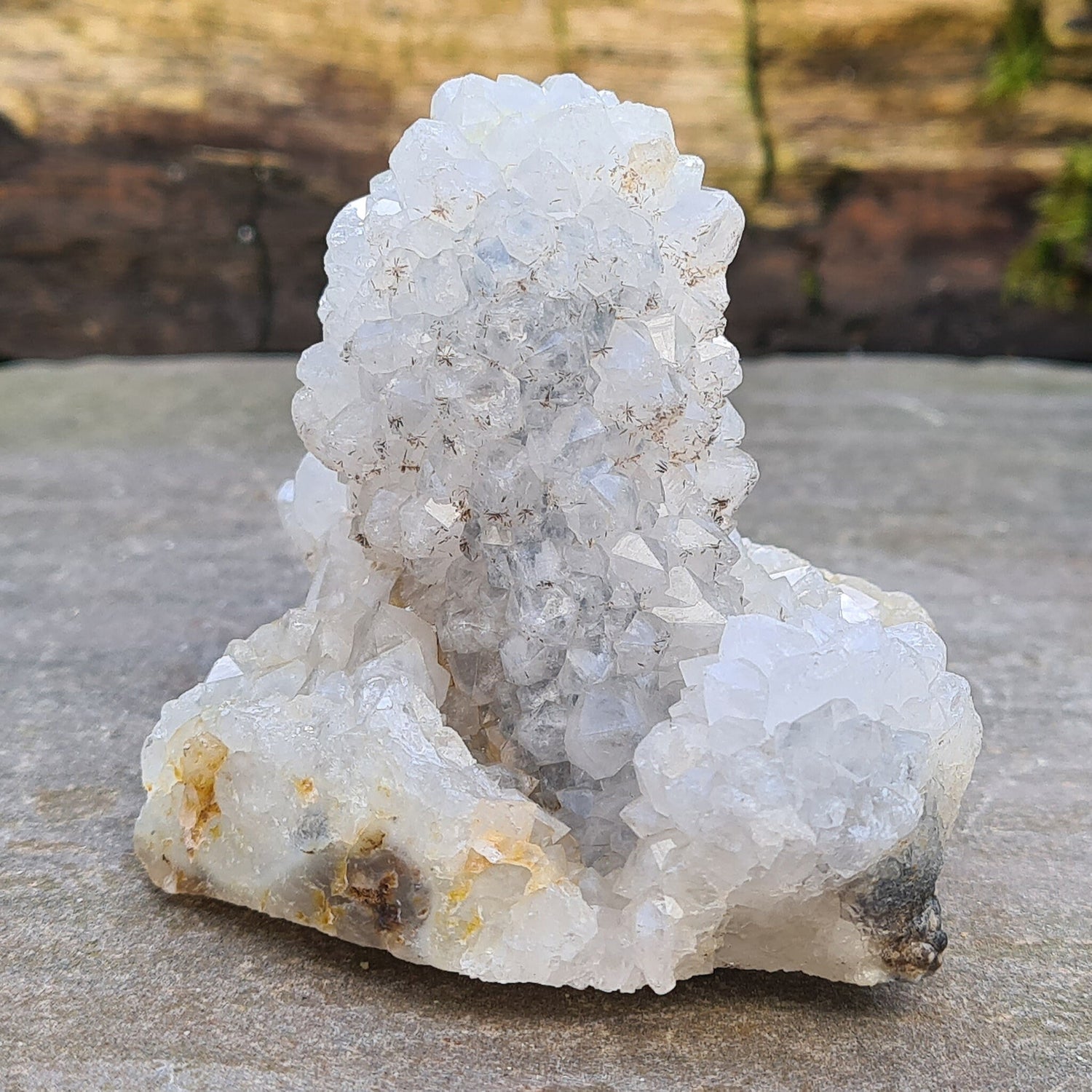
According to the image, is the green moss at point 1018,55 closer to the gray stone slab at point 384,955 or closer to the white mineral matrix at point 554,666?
the gray stone slab at point 384,955

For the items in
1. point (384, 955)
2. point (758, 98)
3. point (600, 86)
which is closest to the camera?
point (384, 955)

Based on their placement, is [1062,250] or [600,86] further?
[1062,250]

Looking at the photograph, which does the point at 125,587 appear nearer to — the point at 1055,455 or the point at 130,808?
the point at 130,808

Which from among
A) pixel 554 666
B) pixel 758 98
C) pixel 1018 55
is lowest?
pixel 554 666

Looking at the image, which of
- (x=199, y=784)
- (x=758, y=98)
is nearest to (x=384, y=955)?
(x=199, y=784)

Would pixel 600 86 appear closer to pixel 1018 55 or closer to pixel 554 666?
pixel 1018 55

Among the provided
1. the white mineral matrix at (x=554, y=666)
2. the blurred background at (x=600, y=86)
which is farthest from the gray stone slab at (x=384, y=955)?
the blurred background at (x=600, y=86)
